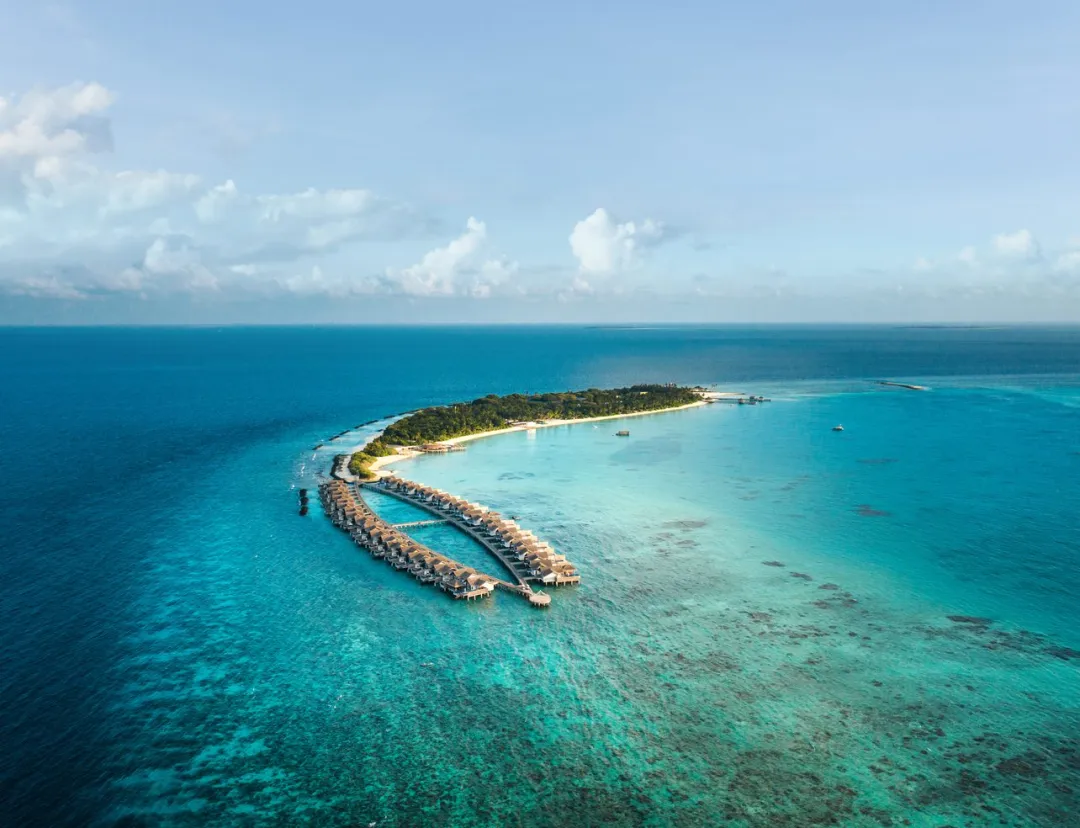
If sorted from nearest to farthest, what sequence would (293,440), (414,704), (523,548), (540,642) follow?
1. (414,704)
2. (540,642)
3. (523,548)
4. (293,440)

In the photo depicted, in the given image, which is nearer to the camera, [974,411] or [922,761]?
[922,761]

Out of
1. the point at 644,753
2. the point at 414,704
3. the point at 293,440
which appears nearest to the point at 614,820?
the point at 644,753

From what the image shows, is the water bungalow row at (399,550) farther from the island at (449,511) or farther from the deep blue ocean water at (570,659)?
the deep blue ocean water at (570,659)

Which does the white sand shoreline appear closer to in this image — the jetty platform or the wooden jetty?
the jetty platform

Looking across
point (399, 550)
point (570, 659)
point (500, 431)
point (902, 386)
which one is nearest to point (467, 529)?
point (399, 550)

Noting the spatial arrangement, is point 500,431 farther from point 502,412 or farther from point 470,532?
point 470,532

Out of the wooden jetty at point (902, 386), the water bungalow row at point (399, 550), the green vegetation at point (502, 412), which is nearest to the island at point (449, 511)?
the water bungalow row at point (399, 550)

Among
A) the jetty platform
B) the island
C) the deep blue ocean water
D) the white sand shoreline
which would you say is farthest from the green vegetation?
the deep blue ocean water

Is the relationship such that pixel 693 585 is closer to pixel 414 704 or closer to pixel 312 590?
pixel 414 704
